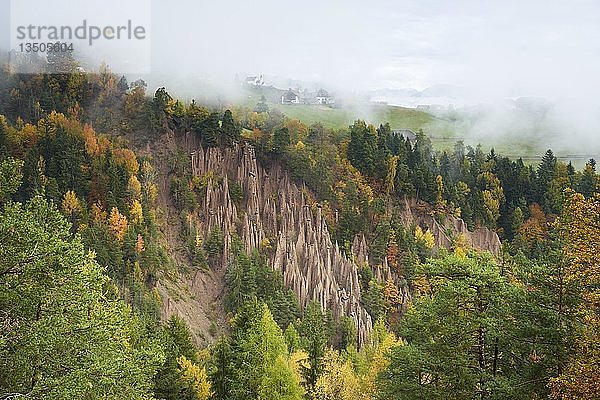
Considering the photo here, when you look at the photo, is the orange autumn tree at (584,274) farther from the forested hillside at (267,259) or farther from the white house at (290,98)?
the white house at (290,98)

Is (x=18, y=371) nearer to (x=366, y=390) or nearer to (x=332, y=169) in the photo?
(x=366, y=390)

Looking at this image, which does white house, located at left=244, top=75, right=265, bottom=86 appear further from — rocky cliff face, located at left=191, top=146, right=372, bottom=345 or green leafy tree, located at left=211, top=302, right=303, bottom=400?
green leafy tree, located at left=211, top=302, right=303, bottom=400

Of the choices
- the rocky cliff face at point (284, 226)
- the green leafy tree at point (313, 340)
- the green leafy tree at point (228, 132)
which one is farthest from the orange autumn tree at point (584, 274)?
the green leafy tree at point (228, 132)

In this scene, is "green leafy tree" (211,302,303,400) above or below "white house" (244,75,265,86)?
below

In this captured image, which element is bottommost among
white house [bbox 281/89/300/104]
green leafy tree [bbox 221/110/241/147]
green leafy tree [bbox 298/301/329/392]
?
green leafy tree [bbox 298/301/329/392]

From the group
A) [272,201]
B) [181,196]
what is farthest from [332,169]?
[181,196]

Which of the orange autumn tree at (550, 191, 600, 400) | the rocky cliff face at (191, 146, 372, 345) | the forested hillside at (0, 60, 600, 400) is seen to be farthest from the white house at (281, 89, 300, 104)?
the orange autumn tree at (550, 191, 600, 400)
